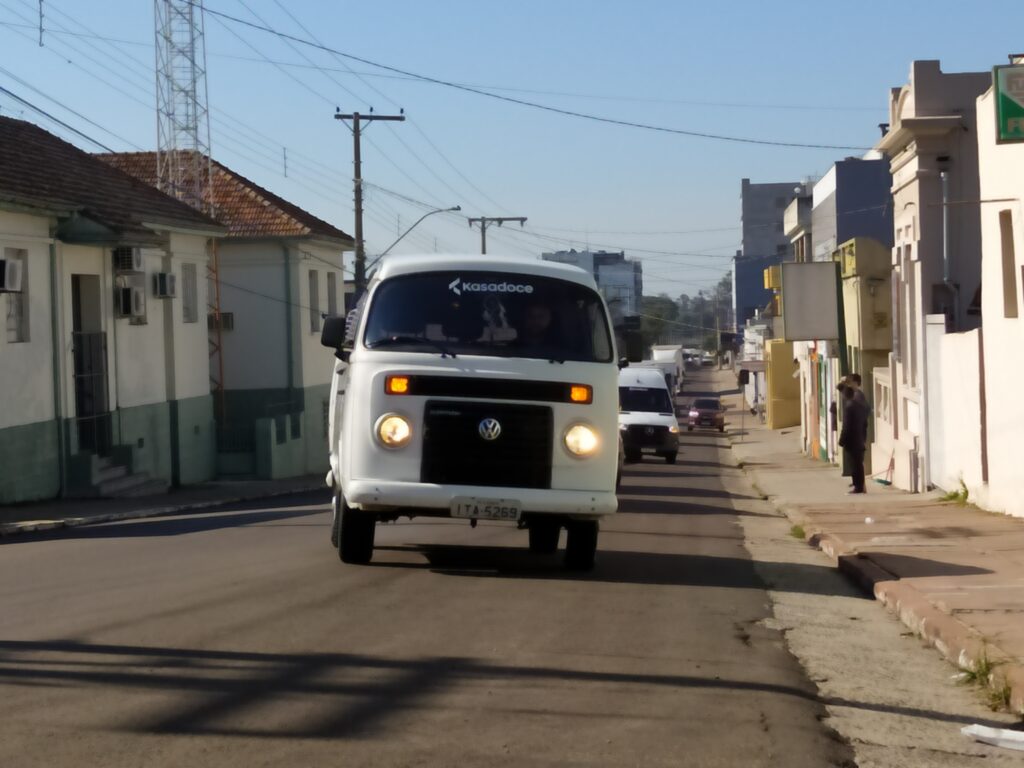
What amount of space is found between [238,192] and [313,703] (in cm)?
3743

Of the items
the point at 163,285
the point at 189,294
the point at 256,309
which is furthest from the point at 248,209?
the point at 163,285

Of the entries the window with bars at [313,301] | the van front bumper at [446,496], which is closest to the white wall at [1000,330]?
the van front bumper at [446,496]

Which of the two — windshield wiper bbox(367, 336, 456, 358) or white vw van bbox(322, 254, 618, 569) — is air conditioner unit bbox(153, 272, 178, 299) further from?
windshield wiper bbox(367, 336, 456, 358)

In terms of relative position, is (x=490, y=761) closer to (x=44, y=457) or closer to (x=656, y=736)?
(x=656, y=736)

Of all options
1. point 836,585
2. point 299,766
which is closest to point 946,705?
point 299,766

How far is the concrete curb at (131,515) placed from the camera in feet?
64.0

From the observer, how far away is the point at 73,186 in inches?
1164

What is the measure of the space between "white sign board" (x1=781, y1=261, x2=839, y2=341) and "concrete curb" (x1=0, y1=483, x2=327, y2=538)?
1242 centimetres

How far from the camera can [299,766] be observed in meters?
5.24

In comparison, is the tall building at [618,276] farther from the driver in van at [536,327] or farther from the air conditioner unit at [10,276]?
the driver in van at [536,327]

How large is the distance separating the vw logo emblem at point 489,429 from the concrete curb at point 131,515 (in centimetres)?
1037

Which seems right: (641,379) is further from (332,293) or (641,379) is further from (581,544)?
(581,544)

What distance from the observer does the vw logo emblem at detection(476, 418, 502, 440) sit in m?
10.3

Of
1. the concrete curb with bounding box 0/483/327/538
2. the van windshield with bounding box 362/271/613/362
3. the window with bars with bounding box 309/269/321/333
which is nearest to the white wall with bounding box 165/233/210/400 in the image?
the concrete curb with bounding box 0/483/327/538
